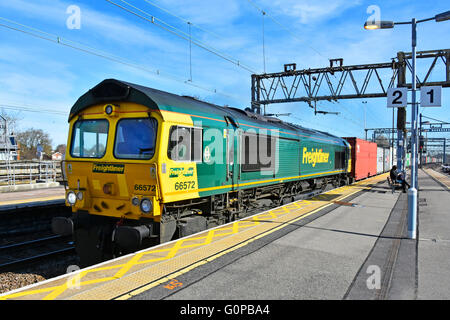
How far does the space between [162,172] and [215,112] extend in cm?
268

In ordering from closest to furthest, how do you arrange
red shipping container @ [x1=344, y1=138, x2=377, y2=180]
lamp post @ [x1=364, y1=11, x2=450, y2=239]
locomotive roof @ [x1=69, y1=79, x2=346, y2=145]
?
locomotive roof @ [x1=69, y1=79, x2=346, y2=145]
lamp post @ [x1=364, y1=11, x2=450, y2=239]
red shipping container @ [x1=344, y1=138, x2=377, y2=180]

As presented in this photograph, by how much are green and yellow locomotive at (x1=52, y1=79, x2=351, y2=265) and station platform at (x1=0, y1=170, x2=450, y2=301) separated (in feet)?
2.06

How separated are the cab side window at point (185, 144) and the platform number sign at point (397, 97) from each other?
17.9ft

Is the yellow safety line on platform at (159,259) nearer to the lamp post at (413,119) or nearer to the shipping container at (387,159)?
the lamp post at (413,119)

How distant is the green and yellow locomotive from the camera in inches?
241

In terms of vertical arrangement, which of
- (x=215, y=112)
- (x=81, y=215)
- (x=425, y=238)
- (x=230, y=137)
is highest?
(x=215, y=112)

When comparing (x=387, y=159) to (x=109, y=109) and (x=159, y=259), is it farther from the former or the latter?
(x=159, y=259)

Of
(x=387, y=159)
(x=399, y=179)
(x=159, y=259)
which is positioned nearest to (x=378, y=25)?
(x=159, y=259)

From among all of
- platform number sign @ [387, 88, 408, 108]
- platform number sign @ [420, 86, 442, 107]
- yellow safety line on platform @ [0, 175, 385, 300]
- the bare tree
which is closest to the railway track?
yellow safety line on platform @ [0, 175, 385, 300]

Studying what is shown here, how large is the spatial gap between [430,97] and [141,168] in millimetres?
7761

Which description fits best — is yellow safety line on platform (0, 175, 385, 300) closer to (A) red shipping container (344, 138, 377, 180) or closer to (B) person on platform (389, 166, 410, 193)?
(B) person on platform (389, 166, 410, 193)

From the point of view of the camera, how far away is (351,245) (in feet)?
22.4
